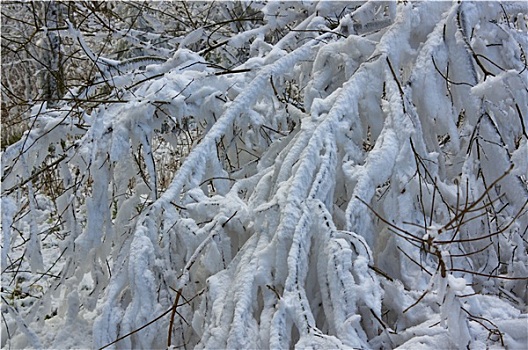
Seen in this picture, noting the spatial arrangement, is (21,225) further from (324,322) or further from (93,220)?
(324,322)

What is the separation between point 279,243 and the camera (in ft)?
5.93

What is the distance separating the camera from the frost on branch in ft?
5.65

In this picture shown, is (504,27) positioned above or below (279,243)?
above

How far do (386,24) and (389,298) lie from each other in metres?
1.26

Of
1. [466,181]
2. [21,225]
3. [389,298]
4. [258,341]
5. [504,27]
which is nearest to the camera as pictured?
[258,341]

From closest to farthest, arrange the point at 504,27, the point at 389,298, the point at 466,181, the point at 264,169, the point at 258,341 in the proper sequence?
the point at 258,341 < the point at 389,298 < the point at 466,181 < the point at 504,27 < the point at 264,169

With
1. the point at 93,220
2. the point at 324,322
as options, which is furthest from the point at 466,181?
the point at 93,220

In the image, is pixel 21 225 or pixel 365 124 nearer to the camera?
pixel 365 124

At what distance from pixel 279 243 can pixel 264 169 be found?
599mm

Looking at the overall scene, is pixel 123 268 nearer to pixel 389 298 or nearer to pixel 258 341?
pixel 258 341

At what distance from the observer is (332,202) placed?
2.01 metres

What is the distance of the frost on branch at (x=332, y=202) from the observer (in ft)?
5.65

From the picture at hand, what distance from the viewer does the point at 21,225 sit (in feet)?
17.9

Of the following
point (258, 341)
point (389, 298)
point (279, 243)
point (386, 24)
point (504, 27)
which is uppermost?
point (386, 24)
